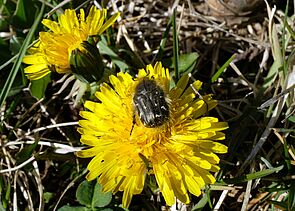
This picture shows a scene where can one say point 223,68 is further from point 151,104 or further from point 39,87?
point 39,87

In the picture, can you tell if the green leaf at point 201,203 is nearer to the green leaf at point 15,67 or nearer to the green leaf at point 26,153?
the green leaf at point 26,153

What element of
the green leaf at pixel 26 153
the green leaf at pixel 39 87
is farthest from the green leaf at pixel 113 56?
the green leaf at pixel 26 153

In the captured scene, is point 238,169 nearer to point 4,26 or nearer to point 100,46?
point 100,46

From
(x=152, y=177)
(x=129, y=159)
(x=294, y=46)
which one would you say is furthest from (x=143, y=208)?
(x=294, y=46)

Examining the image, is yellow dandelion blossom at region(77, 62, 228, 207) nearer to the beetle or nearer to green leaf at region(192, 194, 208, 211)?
the beetle

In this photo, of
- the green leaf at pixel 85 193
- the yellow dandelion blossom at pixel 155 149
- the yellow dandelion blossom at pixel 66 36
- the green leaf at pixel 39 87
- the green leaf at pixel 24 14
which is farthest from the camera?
the green leaf at pixel 24 14
